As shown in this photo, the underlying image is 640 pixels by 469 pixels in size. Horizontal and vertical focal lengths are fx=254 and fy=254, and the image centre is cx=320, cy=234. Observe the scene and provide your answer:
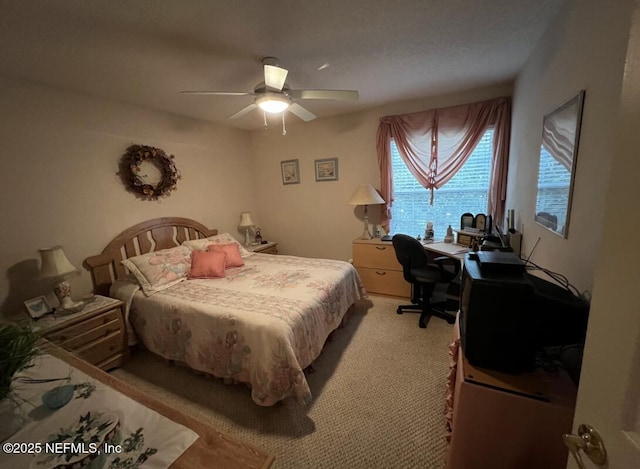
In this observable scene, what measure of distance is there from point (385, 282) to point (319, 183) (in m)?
1.72

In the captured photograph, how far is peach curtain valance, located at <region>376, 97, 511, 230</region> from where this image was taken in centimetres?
269

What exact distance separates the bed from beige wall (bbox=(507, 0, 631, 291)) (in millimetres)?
1513

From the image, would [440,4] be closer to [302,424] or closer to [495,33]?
[495,33]

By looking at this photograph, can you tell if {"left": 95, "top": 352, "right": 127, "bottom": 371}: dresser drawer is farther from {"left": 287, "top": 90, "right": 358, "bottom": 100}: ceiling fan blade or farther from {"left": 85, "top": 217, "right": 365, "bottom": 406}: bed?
{"left": 287, "top": 90, "right": 358, "bottom": 100}: ceiling fan blade

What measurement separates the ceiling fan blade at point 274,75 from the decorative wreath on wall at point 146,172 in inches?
68.6

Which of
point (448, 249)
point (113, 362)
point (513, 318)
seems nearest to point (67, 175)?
point (113, 362)

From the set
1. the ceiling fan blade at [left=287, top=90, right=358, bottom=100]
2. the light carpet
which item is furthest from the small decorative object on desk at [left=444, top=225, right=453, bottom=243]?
the ceiling fan blade at [left=287, top=90, right=358, bottom=100]

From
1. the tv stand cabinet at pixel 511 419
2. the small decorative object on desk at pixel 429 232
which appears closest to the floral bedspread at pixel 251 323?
the tv stand cabinet at pixel 511 419

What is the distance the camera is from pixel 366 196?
3.24 m

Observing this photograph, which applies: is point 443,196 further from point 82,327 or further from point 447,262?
point 82,327

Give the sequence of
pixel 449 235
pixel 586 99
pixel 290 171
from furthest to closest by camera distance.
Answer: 1. pixel 290 171
2. pixel 449 235
3. pixel 586 99

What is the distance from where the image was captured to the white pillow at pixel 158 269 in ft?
7.50

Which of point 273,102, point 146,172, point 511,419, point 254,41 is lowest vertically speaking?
point 511,419

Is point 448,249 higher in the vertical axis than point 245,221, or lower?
lower
